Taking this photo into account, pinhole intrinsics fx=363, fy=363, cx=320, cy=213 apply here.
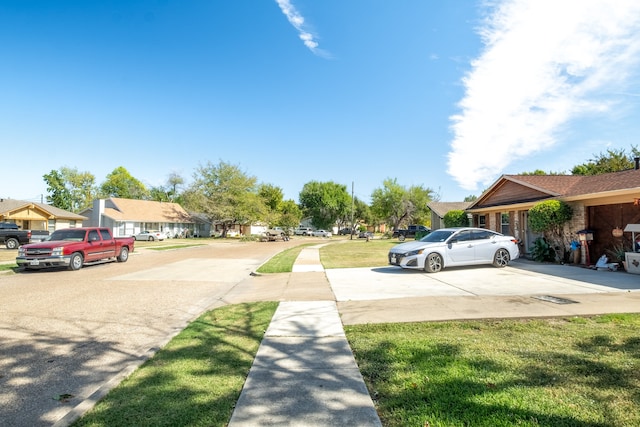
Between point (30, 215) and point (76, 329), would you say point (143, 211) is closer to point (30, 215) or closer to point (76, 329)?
point (30, 215)

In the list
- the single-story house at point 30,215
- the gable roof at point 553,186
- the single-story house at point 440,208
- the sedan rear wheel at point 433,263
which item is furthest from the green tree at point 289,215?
the sedan rear wheel at point 433,263

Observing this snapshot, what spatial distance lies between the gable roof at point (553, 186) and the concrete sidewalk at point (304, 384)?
11.5 metres

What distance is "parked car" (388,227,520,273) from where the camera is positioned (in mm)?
12070

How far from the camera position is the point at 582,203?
13828 millimetres

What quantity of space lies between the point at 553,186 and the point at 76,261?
20.6 metres

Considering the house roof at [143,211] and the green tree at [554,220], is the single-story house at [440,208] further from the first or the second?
the house roof at [143,211]

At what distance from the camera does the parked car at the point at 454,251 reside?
12.1 m

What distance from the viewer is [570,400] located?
3109 mm

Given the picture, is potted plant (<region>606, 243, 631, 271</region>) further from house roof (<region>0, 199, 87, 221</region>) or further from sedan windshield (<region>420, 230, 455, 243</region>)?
house roof (<region>0, 199, 87, 221</region>)

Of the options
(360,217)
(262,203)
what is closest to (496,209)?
(262,203)

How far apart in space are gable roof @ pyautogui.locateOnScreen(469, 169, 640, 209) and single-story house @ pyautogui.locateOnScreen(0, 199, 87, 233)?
125 feet

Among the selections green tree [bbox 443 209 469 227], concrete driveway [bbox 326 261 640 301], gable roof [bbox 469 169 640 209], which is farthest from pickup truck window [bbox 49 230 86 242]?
green tree [bbox 443 209 469 227]

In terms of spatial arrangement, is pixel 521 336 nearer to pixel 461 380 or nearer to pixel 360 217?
pixel 461 380

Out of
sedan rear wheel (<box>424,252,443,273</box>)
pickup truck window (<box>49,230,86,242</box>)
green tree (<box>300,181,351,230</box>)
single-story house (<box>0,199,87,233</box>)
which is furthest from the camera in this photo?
green tree (<box>300,181,351,230</box>)
